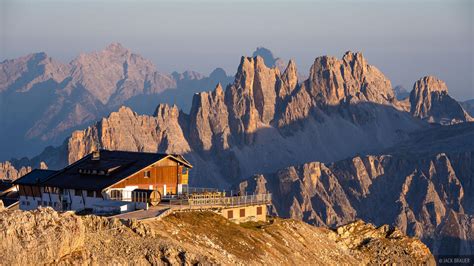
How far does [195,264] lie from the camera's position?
62375 millimetres

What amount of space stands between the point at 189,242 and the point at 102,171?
19128mm

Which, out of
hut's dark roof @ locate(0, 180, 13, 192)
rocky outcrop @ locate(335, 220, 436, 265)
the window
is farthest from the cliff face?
hut's dark roof @ locate(0, 180, 13, 192)

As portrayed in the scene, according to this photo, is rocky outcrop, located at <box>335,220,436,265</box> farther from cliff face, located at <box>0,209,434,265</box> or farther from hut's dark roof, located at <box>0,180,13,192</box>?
hut's dark roof, located at <box>0,180,13,192</box>

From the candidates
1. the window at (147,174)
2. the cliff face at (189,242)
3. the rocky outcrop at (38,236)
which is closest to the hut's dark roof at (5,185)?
the window at (147,174)

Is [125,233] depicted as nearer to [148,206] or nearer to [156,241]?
[156,241]

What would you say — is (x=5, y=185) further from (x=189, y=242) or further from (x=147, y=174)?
(x=189, y=242)

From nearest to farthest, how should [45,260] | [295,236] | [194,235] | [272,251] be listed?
[45,260], [194,235], [272,251], [295,236]

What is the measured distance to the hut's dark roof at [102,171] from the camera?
84125mm

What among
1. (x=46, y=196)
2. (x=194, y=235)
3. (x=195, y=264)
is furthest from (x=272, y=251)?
(x=46, y=196)

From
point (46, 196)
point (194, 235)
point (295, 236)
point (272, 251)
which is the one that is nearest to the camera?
point (194, 235)

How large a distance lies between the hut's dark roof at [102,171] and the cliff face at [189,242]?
981cm

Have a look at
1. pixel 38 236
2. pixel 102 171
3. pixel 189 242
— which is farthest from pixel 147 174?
pixel 38 236

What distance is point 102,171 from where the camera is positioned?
85000mm

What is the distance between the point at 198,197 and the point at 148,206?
550 cm
